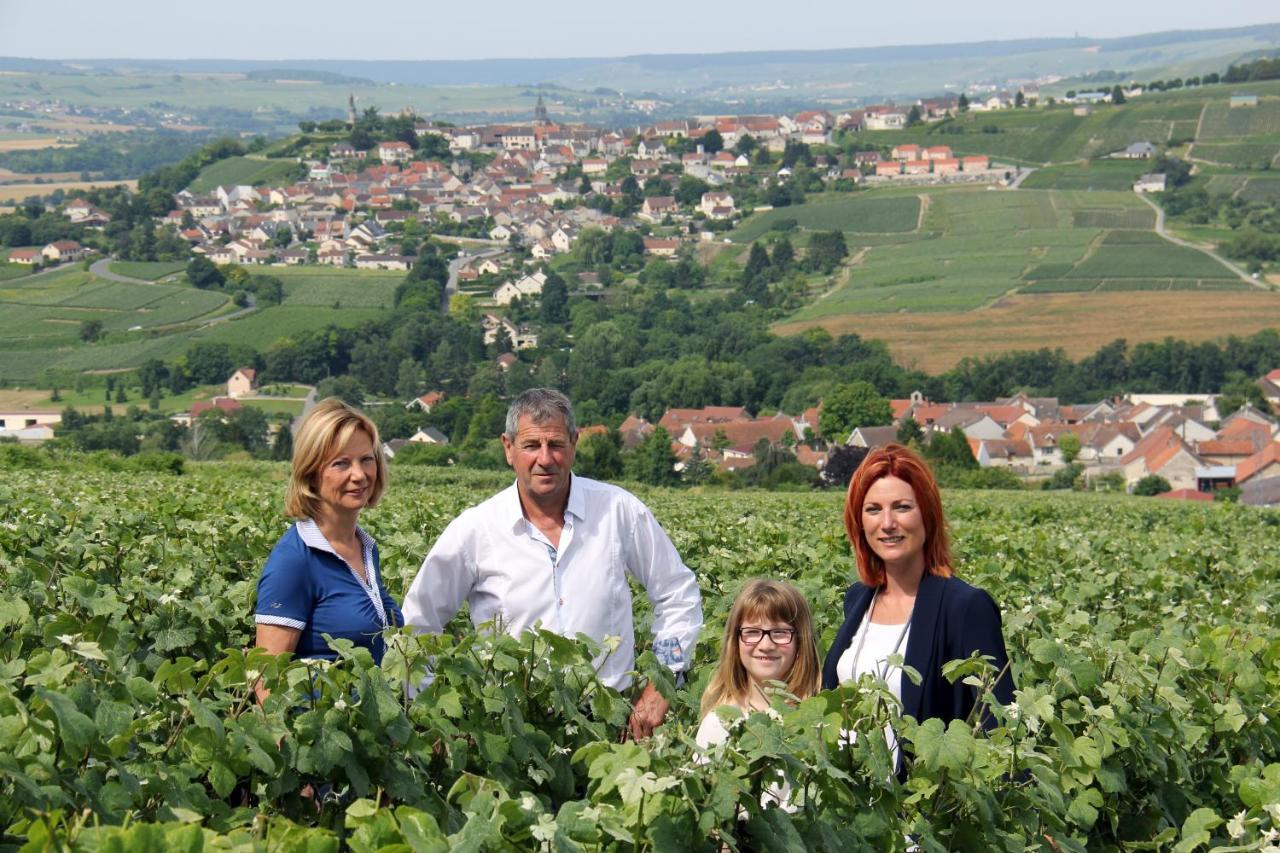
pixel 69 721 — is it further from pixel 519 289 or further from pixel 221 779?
pixel 519 289

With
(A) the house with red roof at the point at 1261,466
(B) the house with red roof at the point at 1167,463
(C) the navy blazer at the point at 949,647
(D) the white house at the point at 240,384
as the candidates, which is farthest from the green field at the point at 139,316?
(C) the navy blazer at the point at 949,647

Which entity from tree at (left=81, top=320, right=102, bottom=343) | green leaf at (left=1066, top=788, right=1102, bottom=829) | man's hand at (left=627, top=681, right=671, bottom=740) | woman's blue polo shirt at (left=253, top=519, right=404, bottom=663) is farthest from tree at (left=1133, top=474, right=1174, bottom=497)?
tree at (left=81, top=320, right=102, bottom=343)

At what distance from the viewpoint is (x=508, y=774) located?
12.1ft

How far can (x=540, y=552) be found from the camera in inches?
179

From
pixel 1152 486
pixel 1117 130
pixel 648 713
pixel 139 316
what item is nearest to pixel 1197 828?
pixel 648 713

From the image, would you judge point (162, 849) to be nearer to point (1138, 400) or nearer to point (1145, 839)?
point (1145, 839)

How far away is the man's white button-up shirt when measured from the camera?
455 centimetres

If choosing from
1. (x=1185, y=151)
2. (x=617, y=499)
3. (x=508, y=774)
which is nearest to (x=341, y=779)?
(x=508, y=774)

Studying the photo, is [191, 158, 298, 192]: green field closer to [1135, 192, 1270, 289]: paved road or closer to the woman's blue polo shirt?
[1135, 192, 1270, 289]: paved road

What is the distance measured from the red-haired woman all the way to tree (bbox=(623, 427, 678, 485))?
5384 centimetres

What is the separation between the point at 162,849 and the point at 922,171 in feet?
516

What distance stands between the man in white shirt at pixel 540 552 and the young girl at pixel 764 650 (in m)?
0.30

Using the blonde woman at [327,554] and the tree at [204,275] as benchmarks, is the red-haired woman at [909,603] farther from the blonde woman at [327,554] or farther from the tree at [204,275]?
the tree at [204,275]

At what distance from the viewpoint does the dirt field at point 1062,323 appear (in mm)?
88438
